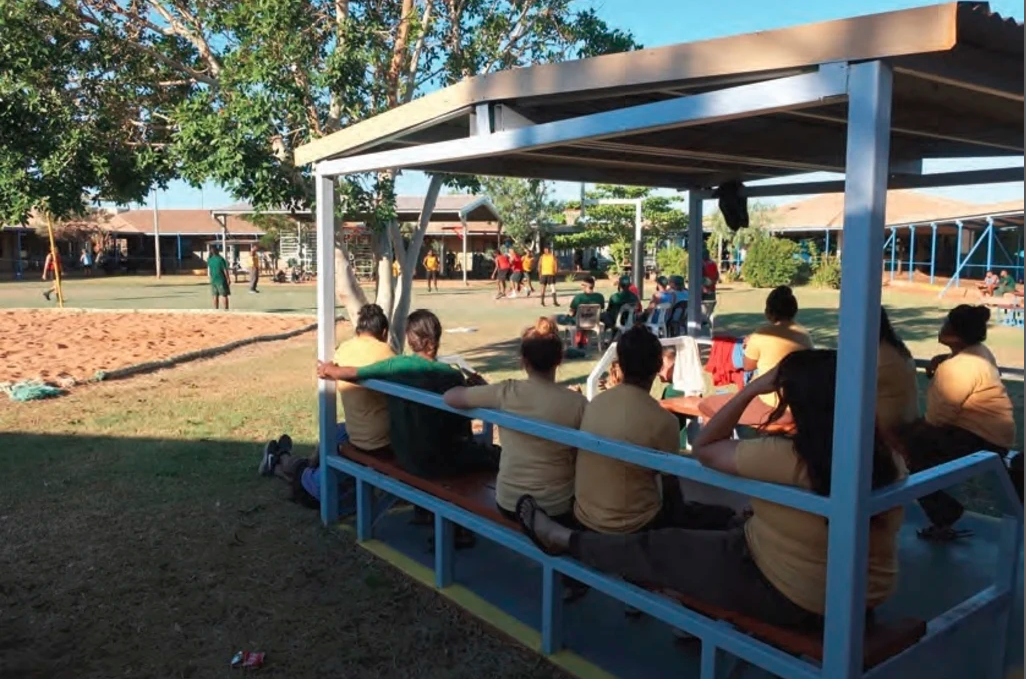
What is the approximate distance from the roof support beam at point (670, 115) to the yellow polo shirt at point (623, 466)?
1062mm

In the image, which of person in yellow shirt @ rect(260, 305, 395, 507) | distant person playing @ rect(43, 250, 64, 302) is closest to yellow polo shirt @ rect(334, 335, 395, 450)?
person in yellow shirt @ rect(260, 305, 395, 507)

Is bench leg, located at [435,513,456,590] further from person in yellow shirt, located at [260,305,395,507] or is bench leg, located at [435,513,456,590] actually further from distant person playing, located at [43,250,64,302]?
distant person playing, located at [43,250,64,302]

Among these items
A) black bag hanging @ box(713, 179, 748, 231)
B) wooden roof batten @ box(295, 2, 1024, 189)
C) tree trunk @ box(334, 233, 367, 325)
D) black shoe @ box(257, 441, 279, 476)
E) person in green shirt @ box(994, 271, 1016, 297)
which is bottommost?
black shoe @ box(257, 441, 279, 476)

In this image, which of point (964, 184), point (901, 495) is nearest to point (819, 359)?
point (901, 495)

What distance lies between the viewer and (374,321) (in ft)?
17.4

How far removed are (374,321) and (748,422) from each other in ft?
7.75

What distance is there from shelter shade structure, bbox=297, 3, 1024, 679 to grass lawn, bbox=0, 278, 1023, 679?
0.48 metres

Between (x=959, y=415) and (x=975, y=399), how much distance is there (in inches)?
4.6

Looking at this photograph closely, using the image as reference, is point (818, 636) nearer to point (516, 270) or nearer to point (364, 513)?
point (364, 513)

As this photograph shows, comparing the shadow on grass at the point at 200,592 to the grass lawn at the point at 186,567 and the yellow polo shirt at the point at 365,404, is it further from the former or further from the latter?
the yellow polo shirt at the point at 365,404

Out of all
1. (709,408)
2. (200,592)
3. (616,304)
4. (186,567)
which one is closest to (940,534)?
(709,408)

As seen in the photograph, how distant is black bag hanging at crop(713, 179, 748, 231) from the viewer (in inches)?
260

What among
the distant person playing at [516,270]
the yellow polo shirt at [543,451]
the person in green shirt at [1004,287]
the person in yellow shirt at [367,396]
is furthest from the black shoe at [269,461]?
the person in green shirt at [1004,287]

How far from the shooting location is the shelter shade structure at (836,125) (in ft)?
8.09
